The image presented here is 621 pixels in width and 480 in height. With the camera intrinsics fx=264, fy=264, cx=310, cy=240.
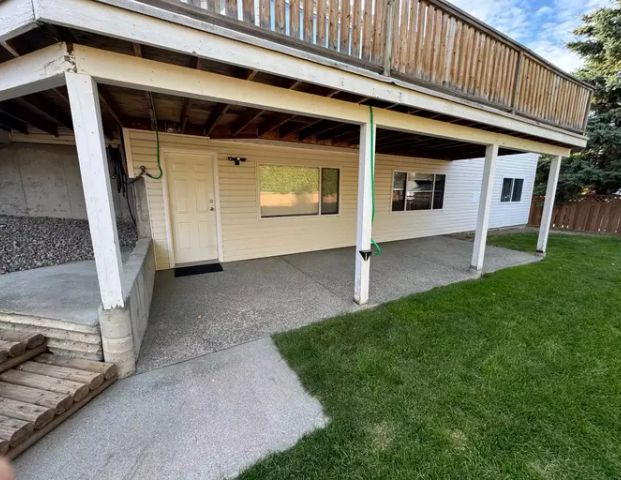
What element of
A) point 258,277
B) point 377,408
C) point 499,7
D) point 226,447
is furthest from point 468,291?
point 499,7

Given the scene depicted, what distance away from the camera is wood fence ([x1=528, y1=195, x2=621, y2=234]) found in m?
8.98

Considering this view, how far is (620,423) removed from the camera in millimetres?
1765

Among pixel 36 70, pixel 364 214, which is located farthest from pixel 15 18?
pixel 364 214

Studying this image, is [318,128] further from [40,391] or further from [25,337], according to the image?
[40,391]

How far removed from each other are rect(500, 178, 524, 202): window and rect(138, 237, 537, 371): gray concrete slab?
457cm

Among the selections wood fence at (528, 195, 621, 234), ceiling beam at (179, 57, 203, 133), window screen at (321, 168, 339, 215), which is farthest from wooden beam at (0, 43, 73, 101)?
wood fence at (528, 195, 621, 234)

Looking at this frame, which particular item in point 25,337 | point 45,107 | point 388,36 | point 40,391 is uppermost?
point 388,36

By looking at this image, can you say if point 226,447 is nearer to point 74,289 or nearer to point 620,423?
point 74,289

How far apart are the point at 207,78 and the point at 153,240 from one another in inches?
132

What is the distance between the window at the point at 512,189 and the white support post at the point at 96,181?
11546mm

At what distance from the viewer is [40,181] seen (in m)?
4.95

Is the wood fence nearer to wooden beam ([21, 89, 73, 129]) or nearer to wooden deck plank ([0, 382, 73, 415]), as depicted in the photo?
wooden deck plank ([0, 382, 73, 415])

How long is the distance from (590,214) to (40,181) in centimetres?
1566

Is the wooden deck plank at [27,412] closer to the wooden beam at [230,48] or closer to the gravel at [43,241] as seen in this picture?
the wooden beam at [230,48]
